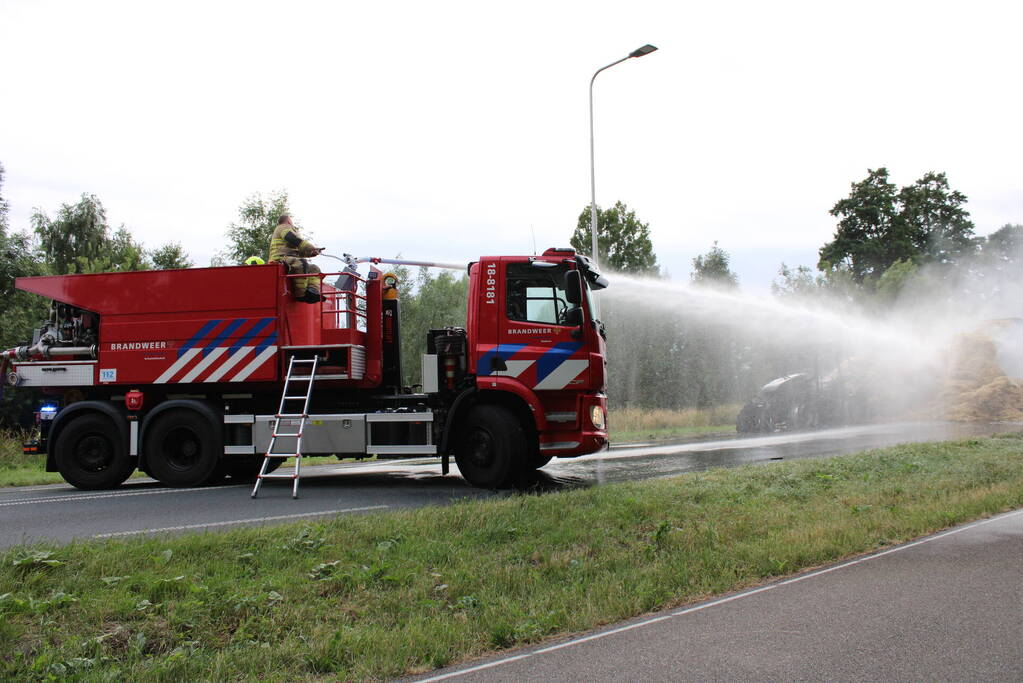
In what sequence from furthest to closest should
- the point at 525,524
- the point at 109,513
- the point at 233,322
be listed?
the point at 233,322 < the point at 109,513 < the point at 525,524

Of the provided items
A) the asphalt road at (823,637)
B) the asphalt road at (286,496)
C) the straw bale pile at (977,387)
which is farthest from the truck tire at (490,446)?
the straw bale pile at (977,387)

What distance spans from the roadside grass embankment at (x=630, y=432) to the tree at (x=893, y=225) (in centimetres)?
3765

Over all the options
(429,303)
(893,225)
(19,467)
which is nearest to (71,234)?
(429,303)

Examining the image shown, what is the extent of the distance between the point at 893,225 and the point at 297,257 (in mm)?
64303

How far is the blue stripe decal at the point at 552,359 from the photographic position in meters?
10.6

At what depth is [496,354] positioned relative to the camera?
10.7 meters

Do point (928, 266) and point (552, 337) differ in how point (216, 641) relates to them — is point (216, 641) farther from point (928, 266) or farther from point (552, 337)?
point (928, 266)

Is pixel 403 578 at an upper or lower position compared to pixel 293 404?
lower

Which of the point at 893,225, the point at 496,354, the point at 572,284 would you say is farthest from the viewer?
the point at 893,225

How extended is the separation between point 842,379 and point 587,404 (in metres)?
23.6

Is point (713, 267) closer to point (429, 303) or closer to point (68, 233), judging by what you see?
point (429, 303)

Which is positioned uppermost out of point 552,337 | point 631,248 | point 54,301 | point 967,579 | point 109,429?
point 631,248

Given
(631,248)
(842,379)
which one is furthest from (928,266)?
(631,248)

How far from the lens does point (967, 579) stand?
608 centimetres
